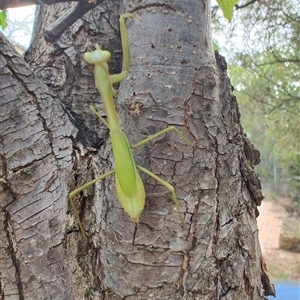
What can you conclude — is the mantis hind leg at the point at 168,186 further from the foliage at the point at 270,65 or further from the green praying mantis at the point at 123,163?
the foliage at the point at 270,65

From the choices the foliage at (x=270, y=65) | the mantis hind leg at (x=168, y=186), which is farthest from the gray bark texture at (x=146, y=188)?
the foliage at (x=270, y=65)

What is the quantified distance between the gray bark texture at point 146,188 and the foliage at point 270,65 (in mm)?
2016

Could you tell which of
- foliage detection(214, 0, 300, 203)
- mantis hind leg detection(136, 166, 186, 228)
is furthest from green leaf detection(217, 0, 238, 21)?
foliage detection(214, 0, 300, 203)

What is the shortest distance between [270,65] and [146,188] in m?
2.72

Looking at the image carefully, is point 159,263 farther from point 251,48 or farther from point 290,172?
point 290,172

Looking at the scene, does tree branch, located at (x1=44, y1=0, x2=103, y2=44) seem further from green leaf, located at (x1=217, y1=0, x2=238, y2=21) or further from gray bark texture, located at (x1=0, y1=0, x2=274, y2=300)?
green leaf, located at (x1=217, y1=0, x2=238, y2=21)

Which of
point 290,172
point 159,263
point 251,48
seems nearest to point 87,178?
point 159,263

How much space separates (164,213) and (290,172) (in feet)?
21.8

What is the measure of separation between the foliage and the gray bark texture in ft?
6.61

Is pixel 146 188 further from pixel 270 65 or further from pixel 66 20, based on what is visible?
pixel 270 65

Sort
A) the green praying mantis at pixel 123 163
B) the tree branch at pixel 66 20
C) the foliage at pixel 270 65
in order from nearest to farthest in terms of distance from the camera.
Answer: the green praying mantis at pixel 123 163 < the tree branch at pixel 66 20 < the foliage at pixel 270 65

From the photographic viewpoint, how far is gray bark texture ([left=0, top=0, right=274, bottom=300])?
2.38 feet

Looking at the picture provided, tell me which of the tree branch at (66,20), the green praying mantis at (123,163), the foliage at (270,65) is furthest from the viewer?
the foliage at (270,65)

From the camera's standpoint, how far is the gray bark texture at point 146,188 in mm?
726
